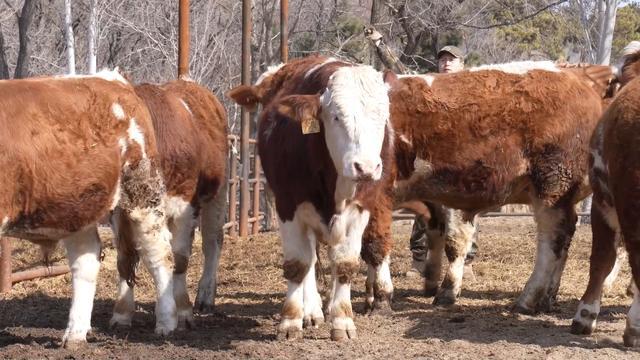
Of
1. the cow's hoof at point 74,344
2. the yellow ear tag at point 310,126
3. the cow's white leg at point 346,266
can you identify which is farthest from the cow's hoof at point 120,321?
the yellow ear tag at point 310,126

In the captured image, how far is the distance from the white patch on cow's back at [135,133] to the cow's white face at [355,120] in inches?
50.9

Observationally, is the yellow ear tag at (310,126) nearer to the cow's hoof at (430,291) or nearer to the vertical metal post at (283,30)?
the cow's hoof at (430,291)

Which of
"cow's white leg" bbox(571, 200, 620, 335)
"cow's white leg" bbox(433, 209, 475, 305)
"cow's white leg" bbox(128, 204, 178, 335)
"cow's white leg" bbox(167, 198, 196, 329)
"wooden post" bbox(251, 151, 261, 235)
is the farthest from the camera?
"wooden post" bbox(251, 151, 261, 235)

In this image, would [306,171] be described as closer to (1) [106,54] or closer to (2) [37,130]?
(2) [37,130]

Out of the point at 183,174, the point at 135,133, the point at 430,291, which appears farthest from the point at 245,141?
the point at 135,133

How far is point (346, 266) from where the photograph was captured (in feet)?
22.4

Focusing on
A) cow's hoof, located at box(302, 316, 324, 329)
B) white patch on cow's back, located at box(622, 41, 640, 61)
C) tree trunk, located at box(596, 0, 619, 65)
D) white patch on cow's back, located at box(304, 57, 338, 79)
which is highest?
tree trunk, located at box(596, 0, 619, 65)

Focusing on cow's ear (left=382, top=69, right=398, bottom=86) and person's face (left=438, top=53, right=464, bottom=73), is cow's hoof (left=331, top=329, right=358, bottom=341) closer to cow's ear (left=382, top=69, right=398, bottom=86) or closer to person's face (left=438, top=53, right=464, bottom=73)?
cow's ear (left=382, top=69, right=398, bottom=86)

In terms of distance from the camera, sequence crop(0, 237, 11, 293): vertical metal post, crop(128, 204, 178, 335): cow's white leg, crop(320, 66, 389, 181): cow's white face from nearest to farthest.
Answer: crop(320, 66, 389, 181): cow's white face → crop(128, 204, 178, 335): cow's white leg → crop(0, 237, 11, 293): vertical metal post

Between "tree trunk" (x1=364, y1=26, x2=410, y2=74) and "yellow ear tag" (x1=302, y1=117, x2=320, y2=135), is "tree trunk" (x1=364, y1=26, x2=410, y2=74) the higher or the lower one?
the higher one

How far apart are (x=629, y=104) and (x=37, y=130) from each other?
3.83 metres

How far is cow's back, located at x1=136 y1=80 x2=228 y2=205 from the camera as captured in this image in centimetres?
744

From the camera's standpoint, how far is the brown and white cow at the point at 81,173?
20.0ft

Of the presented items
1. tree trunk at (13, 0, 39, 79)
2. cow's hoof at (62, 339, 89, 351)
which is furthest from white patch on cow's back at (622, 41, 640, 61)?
tree trunk at (13, 0, 39, 79)
